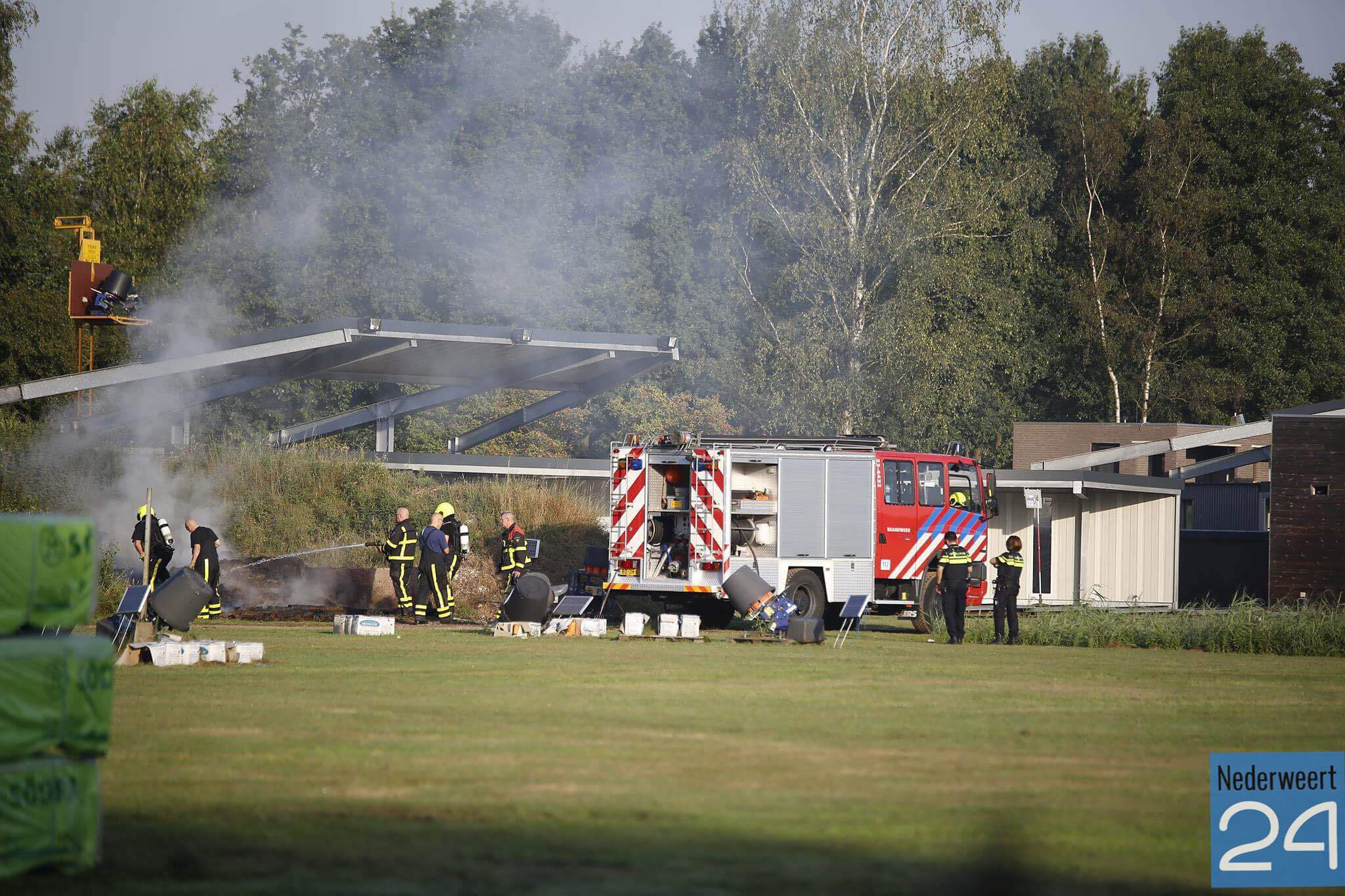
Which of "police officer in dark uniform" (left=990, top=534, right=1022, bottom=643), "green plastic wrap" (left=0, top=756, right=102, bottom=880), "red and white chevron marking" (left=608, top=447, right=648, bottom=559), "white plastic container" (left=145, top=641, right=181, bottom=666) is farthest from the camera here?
"red and white chevron marking" (left=608, top=447, right=648, bottom=559)

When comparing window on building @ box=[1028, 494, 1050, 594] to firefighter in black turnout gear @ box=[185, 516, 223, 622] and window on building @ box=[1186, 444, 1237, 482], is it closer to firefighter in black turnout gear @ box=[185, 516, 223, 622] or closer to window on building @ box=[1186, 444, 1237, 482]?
window on building @ box=[1186, 444, 1237, 482]

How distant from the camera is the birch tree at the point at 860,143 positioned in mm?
41469

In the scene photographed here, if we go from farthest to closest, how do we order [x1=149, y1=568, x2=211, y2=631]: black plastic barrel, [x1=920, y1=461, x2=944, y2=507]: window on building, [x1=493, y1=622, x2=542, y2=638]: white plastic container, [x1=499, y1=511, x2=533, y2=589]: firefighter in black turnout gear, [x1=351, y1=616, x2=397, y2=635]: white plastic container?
[x1=920, y1=461, x2=944, y2=507]: window on building < [x1=499, y1=511, x2=533, y2=589]: firefighter in black turnout gear < [x1=493, y1=622, x2=542, y2=638]: white plastic container < [x1=351, y1=616, x2=397, y2=635]: white plastic container < [x1=149, y1=568, x2=211, y2=631]: black plastic barrel

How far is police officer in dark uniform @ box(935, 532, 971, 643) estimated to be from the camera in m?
19.8

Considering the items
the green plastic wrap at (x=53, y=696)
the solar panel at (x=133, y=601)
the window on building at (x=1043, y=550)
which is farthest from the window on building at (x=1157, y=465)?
the green plastic wrap at (x=53, y=696)

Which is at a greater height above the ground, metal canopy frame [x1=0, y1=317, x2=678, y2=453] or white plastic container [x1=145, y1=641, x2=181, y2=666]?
metal canopy frame [x1=0, y1=317, x2=678, y2=453]

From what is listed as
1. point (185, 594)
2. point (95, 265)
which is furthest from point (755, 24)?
point (185, 594)

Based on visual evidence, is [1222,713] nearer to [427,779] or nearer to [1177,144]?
[427,779]

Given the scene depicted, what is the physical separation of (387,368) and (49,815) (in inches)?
979

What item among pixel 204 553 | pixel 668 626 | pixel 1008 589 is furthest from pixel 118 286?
pixel 1008 589

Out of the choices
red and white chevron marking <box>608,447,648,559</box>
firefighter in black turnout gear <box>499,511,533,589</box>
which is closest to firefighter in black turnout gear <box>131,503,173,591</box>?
firefighter in black turnout gear <box>499,511,533,589</box>

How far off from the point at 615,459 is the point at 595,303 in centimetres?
2930

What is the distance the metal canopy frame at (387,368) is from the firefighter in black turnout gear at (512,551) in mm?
5341

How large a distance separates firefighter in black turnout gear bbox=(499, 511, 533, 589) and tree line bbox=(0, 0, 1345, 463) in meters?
19.1
